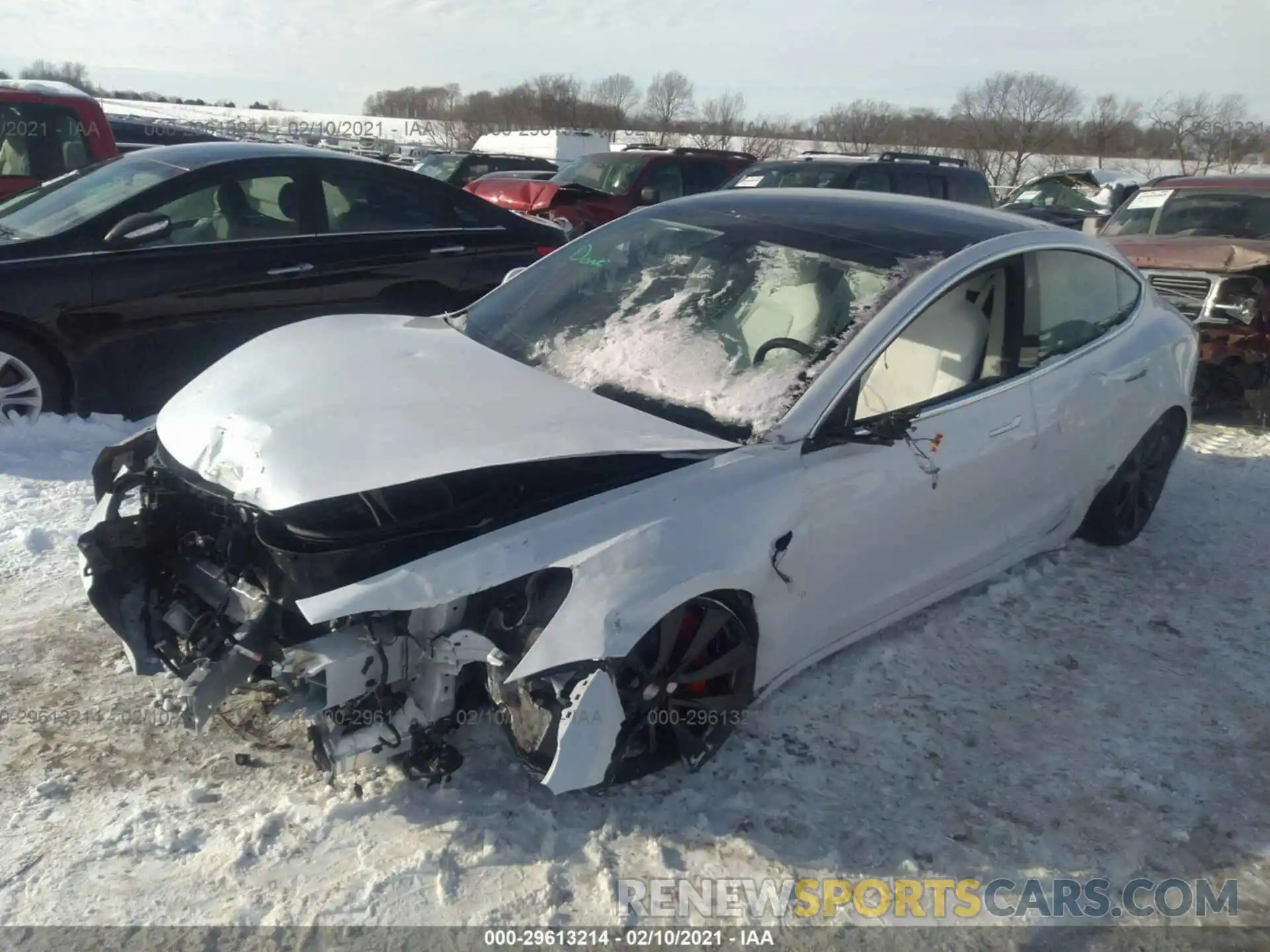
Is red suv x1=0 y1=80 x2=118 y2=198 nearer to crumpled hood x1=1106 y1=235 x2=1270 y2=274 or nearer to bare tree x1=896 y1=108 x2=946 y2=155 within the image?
crumpled hood x1=1106 y1=235 x2=1270 y2=274

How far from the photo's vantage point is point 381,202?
6.48 metres

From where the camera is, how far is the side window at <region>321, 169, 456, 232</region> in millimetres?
6316

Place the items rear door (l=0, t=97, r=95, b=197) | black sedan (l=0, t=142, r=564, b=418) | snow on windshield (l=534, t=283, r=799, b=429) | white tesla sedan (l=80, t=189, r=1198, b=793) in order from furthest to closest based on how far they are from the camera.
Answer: rear door (l=0, t=97, r=95, b=197) → black sedan (l=0, t=142, r=564, b=418) → snow on windshield (l=534, t=283, r=799, b=429) → white tesla sedan (l=80, t=189, r=1198, b=793)

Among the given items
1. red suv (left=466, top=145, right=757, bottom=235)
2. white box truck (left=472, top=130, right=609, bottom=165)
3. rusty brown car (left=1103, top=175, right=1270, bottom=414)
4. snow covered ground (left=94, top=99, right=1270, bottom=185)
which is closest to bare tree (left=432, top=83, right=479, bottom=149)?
snow covered ground (left=94, top=99, right=1270, bottom=185)

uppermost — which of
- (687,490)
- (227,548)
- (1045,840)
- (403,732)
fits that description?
(687,490)

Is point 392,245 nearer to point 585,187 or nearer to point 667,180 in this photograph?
point 585,187

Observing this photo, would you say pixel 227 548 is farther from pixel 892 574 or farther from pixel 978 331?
pixel 978 331

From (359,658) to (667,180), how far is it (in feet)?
39.6

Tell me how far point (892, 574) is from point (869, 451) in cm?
48

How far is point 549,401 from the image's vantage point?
331cm

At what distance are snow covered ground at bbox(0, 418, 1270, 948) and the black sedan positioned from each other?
1515 mm

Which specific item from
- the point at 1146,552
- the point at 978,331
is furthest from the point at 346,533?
the point at 1146,552

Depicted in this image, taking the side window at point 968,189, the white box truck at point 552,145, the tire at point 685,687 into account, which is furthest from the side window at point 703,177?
the tire at point 685,687

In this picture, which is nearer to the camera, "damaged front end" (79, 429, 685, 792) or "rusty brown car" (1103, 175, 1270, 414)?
"damaged front end" (79, 429, 685, 792)
